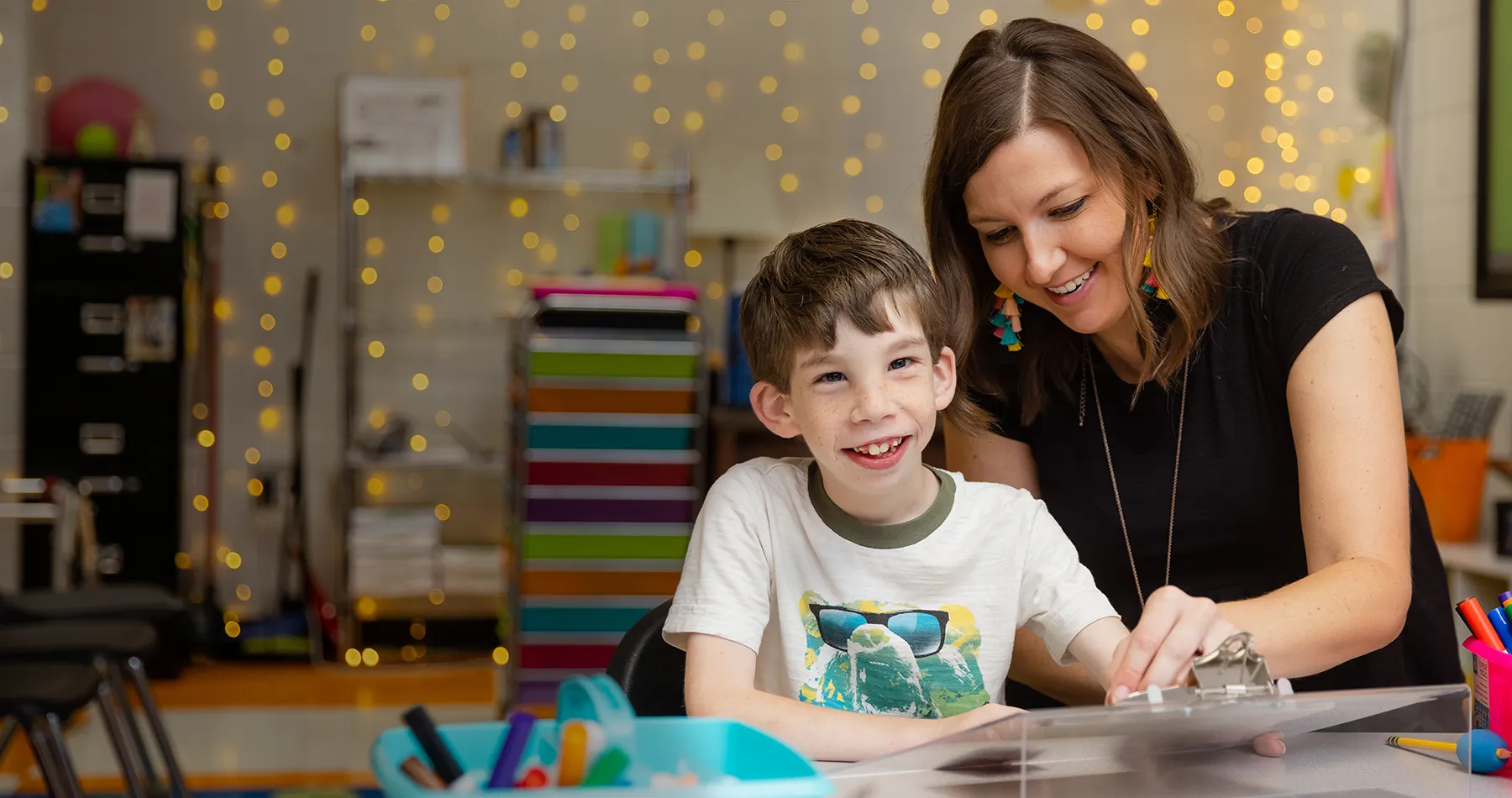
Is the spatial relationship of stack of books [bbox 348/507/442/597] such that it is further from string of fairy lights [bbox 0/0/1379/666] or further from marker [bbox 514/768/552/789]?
marker [bbox 514/768/552/789]

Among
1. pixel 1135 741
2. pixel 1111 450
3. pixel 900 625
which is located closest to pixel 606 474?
pixel 1111 450

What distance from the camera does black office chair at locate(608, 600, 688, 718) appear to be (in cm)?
128

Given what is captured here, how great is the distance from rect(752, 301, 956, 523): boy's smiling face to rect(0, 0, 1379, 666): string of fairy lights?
145 inches

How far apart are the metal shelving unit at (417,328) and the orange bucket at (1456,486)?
2.47 meters

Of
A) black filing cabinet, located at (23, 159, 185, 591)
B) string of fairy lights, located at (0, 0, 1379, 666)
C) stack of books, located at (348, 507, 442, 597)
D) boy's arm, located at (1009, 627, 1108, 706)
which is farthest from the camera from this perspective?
string of fairy lights, located at (0, 0, 1379, 666)

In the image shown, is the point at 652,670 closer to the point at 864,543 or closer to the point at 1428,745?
the point at 864,543

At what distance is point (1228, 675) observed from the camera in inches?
37.5

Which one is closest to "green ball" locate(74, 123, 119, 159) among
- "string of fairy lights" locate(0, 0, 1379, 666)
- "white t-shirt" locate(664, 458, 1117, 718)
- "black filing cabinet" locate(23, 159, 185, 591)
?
"black filing cabinet" locate(23, 159, 185, 591)

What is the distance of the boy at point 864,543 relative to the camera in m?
1.19

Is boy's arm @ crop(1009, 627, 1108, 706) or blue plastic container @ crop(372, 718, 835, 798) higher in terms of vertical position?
blue plastic container @ crop(372, 718, 835, 798)

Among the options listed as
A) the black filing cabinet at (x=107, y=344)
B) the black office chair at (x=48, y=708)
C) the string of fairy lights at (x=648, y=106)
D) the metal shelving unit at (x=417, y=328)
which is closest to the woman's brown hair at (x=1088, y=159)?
the black office chair at (x=48, y=708)

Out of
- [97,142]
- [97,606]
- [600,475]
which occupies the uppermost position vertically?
[97,142]

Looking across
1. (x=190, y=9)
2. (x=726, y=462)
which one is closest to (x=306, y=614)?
(x=726, y=462)

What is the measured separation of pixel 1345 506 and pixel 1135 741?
1.64 feet
